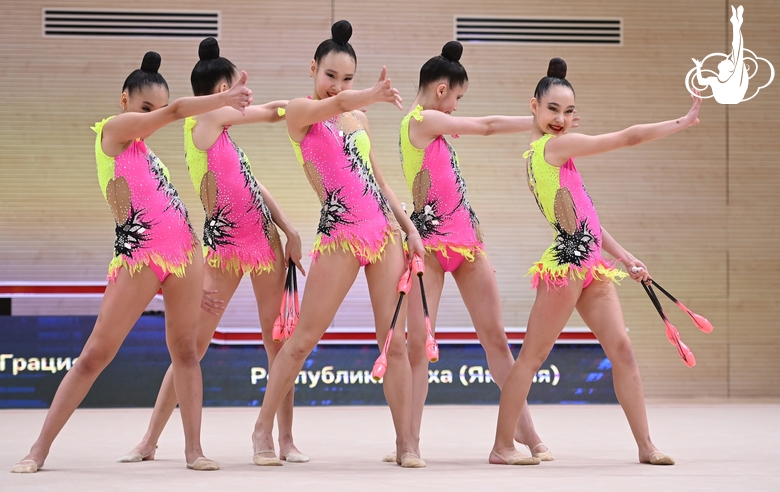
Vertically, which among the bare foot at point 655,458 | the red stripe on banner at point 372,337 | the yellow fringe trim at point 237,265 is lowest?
A: the bare foot at point 655,458

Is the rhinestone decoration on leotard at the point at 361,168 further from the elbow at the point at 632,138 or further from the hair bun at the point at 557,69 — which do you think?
the elbow at the point at 632,138

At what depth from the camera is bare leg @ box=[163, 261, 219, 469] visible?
3857 millimetres

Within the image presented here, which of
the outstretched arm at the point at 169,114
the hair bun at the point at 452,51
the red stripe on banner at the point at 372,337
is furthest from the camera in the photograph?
the red stripe on banner at the point at 372,337

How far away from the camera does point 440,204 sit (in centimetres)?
427

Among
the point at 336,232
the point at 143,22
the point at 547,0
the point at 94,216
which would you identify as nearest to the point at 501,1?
the point at 547,0

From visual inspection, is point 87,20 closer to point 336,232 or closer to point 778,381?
point 336,232

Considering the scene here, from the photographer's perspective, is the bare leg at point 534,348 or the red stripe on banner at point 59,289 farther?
the red stripe on banner at point 59,289

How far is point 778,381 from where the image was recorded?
8391mm

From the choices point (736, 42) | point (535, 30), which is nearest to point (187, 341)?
point (535, 30)

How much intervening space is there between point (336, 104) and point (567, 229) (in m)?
1.16

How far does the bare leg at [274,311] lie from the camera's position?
14.0 ft

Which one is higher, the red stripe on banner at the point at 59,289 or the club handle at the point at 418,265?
the club handle at the point at 418,265

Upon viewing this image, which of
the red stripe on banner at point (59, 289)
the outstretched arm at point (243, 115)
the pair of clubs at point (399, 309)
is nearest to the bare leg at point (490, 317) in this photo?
the pair of clubs at point (399, 309)

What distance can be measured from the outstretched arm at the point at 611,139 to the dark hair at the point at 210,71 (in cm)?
147
